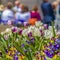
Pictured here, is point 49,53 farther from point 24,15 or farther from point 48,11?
point 48,11

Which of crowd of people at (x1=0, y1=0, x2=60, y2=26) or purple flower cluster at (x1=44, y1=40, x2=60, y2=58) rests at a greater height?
purple flower cluster at (x1=44, y1=40, x2=60, y2=58)

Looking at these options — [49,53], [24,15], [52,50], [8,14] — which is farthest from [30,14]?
[49,53]

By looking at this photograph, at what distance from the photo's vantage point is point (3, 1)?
18.8m

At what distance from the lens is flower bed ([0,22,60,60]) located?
124 inches

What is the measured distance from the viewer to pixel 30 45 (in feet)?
12.1

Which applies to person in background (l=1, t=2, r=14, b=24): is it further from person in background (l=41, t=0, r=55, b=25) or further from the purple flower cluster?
the purple flower cluster

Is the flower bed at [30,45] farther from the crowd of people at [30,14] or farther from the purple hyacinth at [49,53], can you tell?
the crowd of people at [30,14]

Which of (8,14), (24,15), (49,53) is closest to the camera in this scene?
(49,53)

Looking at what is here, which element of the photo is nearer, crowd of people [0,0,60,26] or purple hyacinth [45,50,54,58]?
purple hyacinth [45,50,54,58]

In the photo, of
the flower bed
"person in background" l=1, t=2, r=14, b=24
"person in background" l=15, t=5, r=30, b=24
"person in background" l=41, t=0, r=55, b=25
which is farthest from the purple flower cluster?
"person in background" l=1, t=2, r=14, b=24

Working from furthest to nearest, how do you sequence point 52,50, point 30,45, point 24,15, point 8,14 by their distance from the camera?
point 8,14 → point 24,15 → point 30,45 → point 52,50

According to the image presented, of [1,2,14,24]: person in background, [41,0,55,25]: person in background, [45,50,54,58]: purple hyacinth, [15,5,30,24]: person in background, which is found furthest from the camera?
[1,2,14,24]: person in background

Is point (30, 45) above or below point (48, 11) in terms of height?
above

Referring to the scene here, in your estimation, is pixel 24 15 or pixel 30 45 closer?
pixel 30 45
